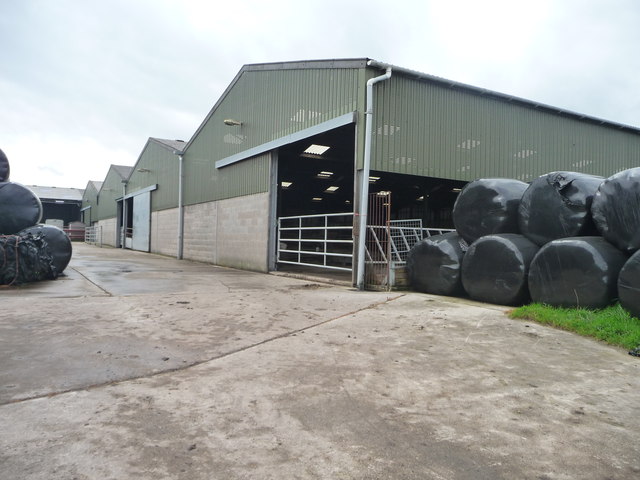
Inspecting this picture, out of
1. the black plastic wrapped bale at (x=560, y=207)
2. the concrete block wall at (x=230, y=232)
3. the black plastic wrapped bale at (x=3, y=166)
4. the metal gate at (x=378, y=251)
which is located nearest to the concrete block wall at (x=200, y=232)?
the concrete block wall at (x=230, y=232)

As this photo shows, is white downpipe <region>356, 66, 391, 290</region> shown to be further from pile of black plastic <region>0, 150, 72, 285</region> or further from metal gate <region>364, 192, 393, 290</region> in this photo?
pile of black plastic <region>0, 150, 72, 285</region>

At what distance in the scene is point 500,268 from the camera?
6.31m

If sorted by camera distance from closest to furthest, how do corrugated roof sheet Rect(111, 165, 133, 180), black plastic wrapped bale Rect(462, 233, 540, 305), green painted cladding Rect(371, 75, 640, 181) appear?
black plastic wrapped bale Rect(462, 233, 540, 305) < green painted cladding Rect(371, 75, 640, 181) < corrugated roof sheet Rect(111, 165, 133, 180)

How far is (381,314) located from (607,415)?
327 cm

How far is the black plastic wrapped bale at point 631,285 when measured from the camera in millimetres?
4438

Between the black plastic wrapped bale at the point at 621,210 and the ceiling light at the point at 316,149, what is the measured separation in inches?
356

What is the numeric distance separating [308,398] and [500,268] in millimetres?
4565

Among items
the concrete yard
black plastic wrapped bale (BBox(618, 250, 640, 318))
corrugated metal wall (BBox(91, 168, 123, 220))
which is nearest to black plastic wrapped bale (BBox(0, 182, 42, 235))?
the concrete yard

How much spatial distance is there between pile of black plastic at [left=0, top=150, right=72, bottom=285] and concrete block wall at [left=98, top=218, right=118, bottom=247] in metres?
24.9

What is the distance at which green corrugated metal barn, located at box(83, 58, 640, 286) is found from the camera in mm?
9016

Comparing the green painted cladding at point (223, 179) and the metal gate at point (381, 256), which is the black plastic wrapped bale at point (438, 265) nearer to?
the metal gate at point (381, 256)

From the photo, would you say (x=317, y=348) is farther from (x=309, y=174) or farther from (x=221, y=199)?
(x=309, y=174)

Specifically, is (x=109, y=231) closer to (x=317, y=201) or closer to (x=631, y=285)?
(x=317, y=201)

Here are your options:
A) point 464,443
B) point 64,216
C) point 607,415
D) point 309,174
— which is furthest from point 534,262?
point 64,216
